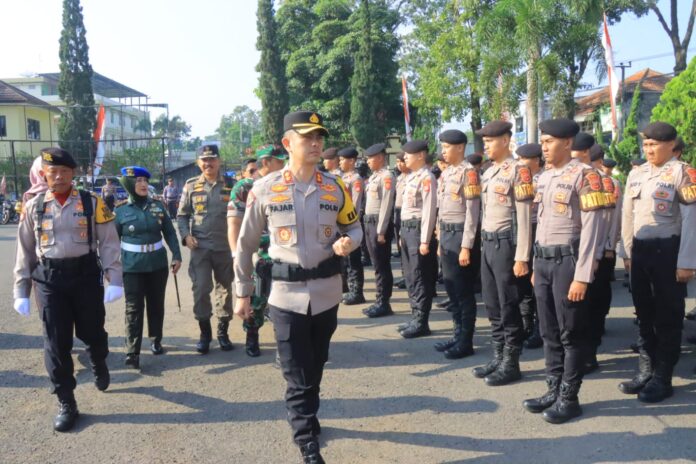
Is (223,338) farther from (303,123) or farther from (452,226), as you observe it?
(303,123)

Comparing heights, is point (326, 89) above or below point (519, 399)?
above

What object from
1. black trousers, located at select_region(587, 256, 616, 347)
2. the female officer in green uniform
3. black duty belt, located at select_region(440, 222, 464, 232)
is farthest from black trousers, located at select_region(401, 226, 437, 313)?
the female officer in green uniform

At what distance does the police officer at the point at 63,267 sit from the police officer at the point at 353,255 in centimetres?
340

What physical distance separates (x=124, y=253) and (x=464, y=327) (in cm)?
328

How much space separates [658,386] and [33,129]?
42.8 meters

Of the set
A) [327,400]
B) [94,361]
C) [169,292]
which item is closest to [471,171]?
[327,400]

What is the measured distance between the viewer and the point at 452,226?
A: 5.52 m

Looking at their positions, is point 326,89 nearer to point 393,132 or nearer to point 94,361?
point 393,132

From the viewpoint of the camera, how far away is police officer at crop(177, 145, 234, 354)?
18.3 ft

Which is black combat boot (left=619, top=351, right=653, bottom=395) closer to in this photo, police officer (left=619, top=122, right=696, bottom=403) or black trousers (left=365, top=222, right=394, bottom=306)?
police officer (left=619, top=122, right=696, bottom=403)

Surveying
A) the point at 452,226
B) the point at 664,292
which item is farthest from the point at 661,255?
the point at 452,226

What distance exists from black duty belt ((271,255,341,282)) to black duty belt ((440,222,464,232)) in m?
2.41

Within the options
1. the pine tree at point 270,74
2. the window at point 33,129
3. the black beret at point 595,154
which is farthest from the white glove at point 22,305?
the window at point 33,129

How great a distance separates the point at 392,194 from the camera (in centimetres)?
705
